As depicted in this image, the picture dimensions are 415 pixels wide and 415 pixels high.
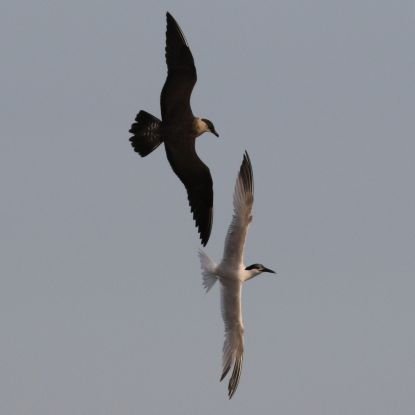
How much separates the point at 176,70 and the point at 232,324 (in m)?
4.97

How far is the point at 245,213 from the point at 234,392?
3.52m

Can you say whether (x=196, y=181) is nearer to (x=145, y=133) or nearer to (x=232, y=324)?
(x=145, y=133)

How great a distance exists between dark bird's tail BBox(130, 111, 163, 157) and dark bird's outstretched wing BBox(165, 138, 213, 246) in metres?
0.70

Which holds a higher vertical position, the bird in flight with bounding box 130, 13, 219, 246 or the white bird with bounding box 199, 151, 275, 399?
the bird in flight with bounding box 130, 13, 219, 246

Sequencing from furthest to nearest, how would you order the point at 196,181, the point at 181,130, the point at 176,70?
the point at 196,181, the point at 181,130, the point at 176,70

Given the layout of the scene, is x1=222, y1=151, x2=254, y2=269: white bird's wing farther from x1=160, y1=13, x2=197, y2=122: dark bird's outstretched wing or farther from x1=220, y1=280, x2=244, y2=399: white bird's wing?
x1=160, y1=13, x2=197, y2=122: dark bird's outstretched wing

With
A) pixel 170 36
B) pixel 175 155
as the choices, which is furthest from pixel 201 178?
pixel 170 36

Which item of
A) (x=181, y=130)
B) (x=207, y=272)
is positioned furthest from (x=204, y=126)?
(x=207, y=272)

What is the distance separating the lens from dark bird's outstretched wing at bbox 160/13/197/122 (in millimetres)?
33844

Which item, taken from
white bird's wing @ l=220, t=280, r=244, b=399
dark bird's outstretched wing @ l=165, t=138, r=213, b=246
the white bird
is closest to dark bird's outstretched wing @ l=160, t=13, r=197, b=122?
dark bird's outstretched wing @ l=165, t=138, r=213, b=246

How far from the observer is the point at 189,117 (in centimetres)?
3438

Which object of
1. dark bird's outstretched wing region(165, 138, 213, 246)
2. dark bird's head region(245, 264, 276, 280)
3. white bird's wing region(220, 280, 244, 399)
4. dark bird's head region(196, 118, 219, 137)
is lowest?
white bird's wing region(220, 280, 244, 399)

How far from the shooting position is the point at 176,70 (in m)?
33.8

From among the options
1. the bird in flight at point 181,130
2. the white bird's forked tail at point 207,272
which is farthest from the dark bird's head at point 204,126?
the white bird's forked tail at point 207,272
